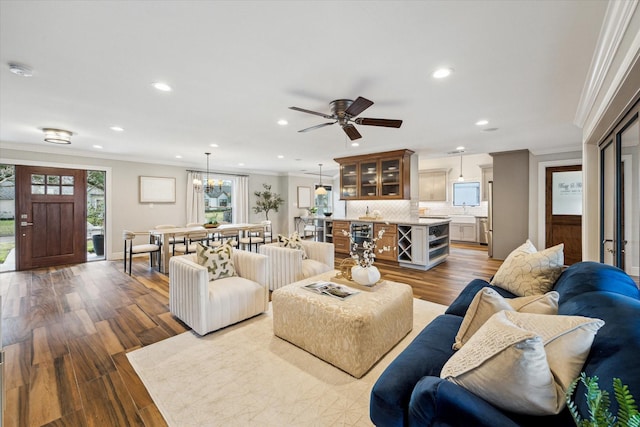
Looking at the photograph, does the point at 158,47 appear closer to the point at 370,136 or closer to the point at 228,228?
the point at 370,136

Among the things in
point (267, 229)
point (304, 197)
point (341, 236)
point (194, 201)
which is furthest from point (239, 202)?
point (341, 236)

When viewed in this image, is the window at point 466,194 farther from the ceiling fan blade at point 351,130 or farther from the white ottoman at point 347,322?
the white ottoman at point 347,322

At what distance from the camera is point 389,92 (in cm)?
287

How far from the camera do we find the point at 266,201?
9.59 metres

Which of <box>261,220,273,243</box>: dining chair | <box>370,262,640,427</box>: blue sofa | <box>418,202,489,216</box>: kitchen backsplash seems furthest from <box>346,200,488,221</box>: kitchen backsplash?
<box>370,262,640,427</box>: blue sofa

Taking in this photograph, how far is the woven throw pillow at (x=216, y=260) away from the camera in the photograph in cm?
317

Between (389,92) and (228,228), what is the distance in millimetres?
4626

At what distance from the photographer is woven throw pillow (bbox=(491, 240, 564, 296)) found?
2.14m

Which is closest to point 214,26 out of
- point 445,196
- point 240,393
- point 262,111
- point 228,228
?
point 262,111

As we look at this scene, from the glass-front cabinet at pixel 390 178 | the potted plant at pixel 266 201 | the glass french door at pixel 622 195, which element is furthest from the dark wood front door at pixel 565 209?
the potted plant at pixel 266 201

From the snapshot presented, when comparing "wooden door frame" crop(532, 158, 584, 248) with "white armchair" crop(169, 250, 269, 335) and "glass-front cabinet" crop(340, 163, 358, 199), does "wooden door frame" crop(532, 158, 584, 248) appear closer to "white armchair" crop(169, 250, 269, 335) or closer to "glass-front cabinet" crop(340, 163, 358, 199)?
"glass-front cabinet" crop(340, 163, 358, 199)

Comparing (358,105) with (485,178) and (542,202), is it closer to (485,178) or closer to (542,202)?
(542,202)

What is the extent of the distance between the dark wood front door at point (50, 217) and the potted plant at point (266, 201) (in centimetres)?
454

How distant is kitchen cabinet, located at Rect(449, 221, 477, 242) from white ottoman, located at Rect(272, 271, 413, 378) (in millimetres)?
6942
